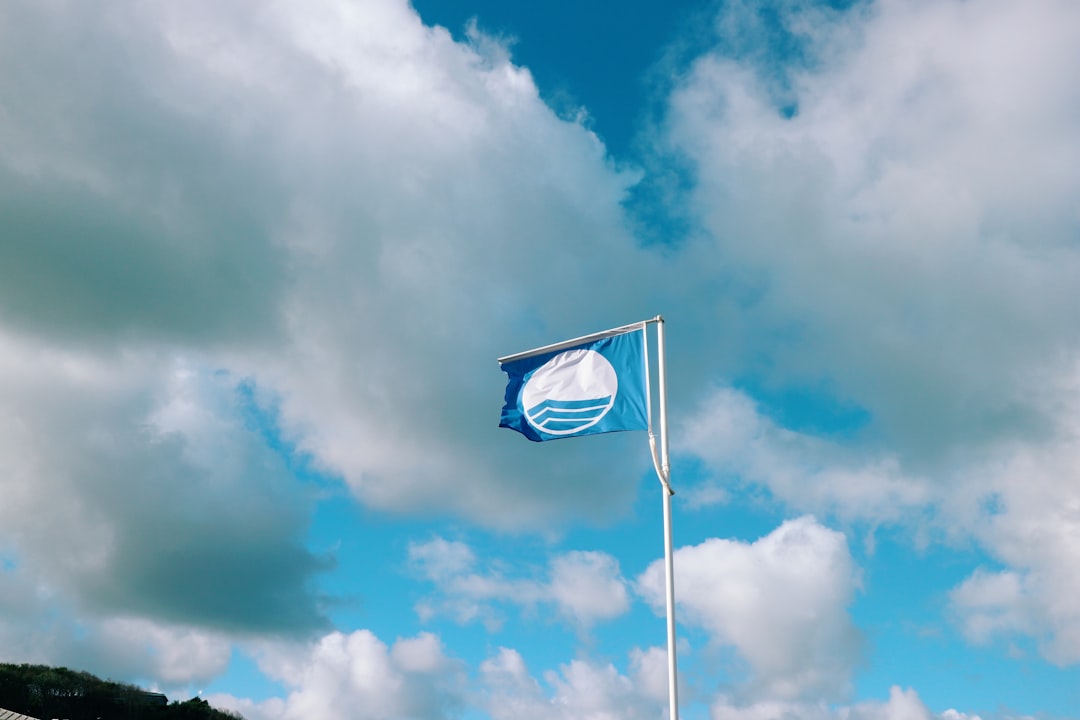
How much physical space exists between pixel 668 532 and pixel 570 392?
17.5 ft

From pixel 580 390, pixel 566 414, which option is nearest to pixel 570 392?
pixel 580 390

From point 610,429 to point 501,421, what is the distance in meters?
3.93

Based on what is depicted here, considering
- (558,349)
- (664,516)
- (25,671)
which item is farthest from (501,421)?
(25,671)

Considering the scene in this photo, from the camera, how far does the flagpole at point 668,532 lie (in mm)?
22516

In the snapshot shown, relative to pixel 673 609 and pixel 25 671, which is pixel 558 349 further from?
pixel 25 671

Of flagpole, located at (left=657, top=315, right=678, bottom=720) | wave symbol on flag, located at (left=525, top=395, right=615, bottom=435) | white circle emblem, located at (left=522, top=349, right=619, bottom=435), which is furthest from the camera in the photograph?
white circle emblem, located at (left=522, top=349, right=619, bottom=435)

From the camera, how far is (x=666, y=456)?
998 inches

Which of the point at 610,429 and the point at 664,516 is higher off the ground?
the point at 610,429

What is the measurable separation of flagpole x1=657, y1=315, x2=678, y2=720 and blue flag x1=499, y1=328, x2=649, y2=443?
1.63 ft

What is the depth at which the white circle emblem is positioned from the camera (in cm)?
2675

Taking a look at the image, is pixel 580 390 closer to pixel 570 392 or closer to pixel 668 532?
pixel 570 392

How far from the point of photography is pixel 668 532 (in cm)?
2420

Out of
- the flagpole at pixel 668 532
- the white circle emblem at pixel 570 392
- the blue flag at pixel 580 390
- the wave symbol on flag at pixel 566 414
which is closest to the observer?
the flagpole at pixel 668 532

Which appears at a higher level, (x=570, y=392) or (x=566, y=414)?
(x=570, y=392)
